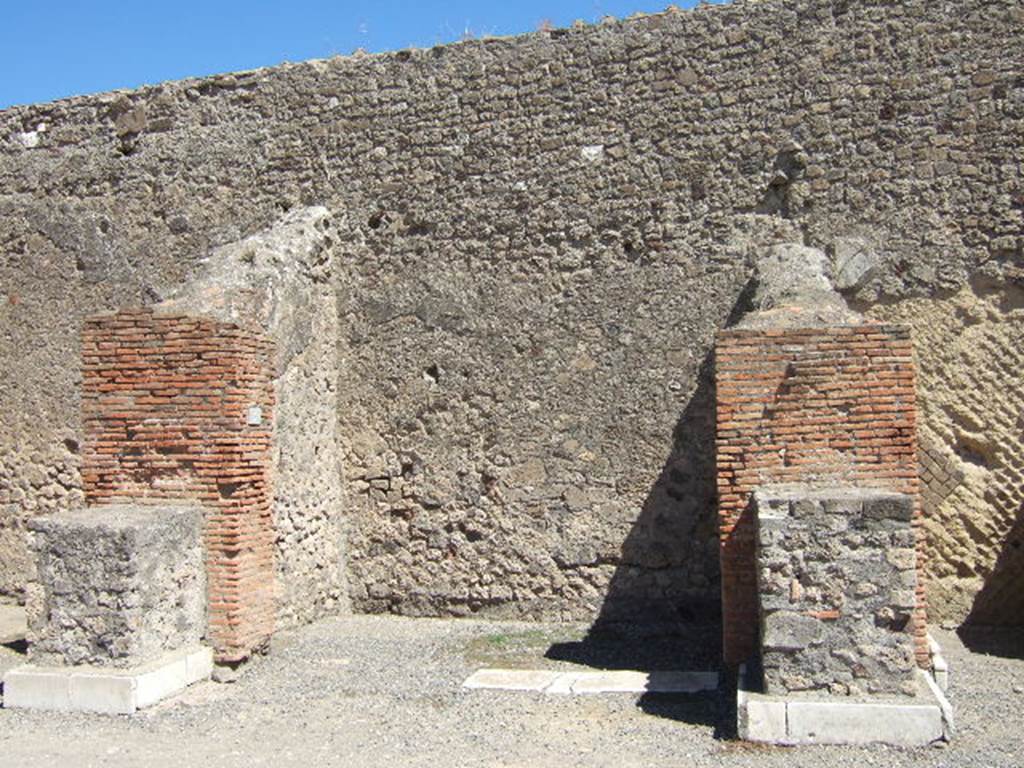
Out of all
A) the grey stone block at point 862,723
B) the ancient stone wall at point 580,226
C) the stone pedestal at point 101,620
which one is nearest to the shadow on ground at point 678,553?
the ancient stone wall at point 580,226

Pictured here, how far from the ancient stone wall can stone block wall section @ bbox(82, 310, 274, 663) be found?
3.65 feet

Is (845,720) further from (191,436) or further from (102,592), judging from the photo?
(191,436)

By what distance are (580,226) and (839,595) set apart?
375 cm

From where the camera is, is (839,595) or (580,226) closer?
(839,595)

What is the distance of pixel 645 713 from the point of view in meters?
5.73

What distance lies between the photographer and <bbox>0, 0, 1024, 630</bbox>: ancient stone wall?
743 centimetres

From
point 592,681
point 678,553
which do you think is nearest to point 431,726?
point 592,681

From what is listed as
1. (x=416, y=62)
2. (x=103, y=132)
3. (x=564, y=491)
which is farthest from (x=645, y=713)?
(x=103, y=132)

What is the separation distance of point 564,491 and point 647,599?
0.93 metres

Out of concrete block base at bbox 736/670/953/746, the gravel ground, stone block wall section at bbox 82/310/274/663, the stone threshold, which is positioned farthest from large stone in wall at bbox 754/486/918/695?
stone block wall section at bbox 82/310/274/663

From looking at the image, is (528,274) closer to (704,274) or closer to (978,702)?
(704,274)

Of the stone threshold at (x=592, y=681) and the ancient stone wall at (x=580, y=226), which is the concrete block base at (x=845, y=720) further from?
the ancient stone wall at (x=580, y=226)

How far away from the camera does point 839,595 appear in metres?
5.11

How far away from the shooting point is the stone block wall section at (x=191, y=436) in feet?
21.7
